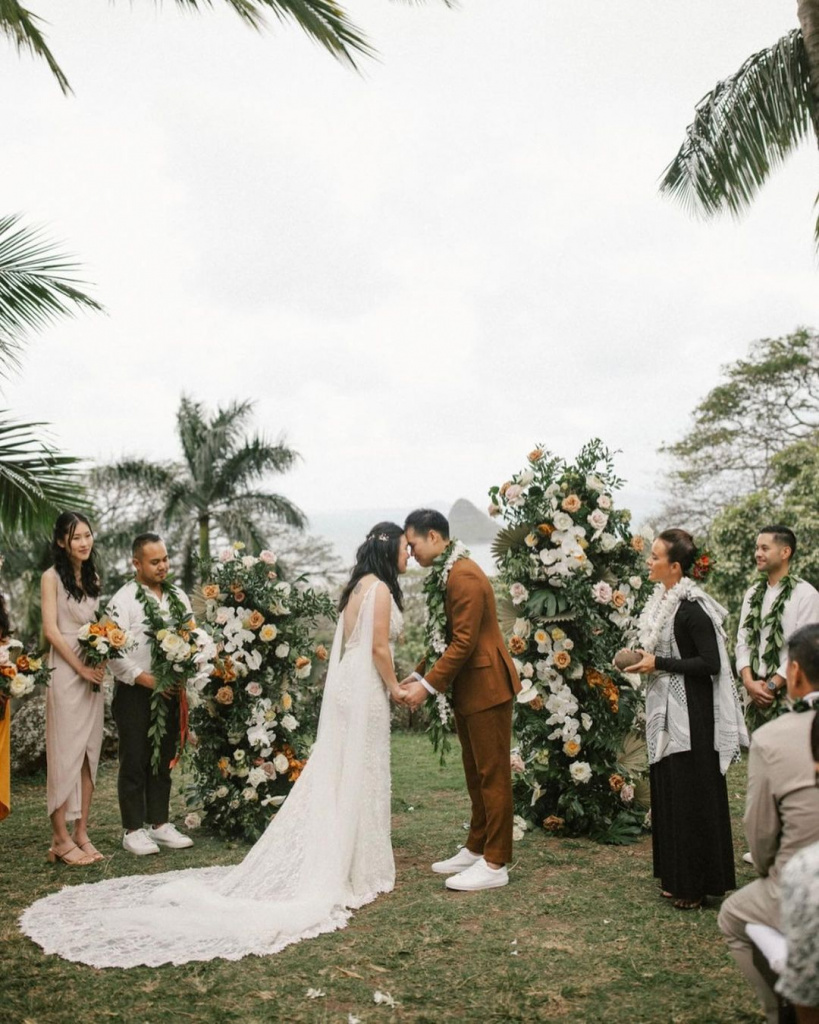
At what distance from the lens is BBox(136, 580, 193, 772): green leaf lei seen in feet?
23.1

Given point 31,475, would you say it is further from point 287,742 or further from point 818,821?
point 818,821

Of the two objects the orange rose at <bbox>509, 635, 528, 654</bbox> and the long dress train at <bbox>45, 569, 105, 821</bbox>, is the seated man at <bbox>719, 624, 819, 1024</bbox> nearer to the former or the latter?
the orange rose at <bbox>509, 635, 528, 654</bbox>

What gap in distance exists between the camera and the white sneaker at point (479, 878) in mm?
6160

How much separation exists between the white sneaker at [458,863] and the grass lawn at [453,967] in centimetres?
10

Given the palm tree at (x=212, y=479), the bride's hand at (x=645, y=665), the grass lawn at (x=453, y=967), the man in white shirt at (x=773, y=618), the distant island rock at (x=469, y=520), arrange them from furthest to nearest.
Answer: the distant island rock at (x=469, y=520) → the palm tree at (x=212, y=479) → the man in white shirt at (x=773, y=618) → the bride's hand at (x=645, y=665) → the grass lawn at (x=453, y=967)

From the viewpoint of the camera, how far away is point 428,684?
6.23 metres

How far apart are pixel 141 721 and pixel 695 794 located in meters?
4.12

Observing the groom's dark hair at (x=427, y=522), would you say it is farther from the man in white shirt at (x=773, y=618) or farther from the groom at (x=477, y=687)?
the man in white shirt at (x=773, y=618)

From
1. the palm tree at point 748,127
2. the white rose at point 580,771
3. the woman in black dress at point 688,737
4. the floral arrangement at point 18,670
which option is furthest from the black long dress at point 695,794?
the palm tree at point 748,127

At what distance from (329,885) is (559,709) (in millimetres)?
2558

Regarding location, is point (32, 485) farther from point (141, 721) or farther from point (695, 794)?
point (695, 794)

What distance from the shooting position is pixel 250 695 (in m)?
7.56

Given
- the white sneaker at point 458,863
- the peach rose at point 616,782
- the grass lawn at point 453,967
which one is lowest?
the grass lawn at point 453,967

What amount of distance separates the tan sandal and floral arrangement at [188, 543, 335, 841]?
104cm
